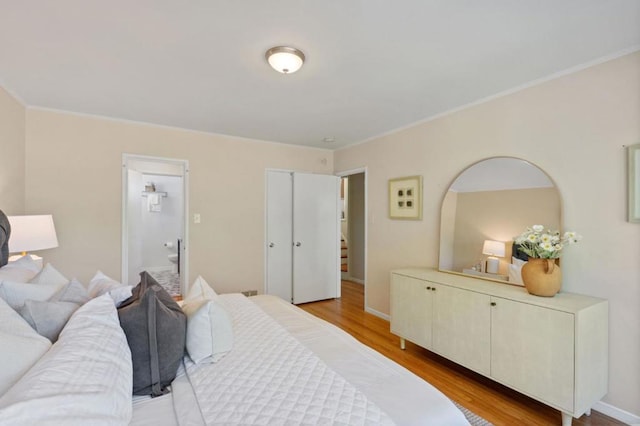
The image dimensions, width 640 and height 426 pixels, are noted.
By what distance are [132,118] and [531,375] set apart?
4.32 meters

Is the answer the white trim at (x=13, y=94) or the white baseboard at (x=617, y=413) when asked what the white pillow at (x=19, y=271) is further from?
the white baseboard at (x=617, y=413)

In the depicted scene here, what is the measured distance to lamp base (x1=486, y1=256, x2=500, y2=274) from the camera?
258 cm

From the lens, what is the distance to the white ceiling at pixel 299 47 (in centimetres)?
161

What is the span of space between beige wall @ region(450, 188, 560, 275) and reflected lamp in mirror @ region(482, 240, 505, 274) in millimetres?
35

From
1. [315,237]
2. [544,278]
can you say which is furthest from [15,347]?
[315,237]

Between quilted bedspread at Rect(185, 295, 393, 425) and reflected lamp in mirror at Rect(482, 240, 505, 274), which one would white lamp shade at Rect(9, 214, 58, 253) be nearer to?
quilted bedspread at Rect(185, 295, 393, 425)

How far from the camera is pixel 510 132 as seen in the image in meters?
2.57

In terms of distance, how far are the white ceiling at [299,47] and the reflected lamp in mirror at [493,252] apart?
1.31 meters

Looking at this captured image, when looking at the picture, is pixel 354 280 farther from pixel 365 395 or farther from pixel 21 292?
pixel 21 292

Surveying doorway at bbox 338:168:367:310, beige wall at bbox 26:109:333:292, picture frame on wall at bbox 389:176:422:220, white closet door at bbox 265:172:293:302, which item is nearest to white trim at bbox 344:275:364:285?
doorway at bbox 338:168:367:310

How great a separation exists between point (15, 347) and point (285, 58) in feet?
6.32

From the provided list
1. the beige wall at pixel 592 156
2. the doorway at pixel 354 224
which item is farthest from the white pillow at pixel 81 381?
the doorway at pixel 354 224

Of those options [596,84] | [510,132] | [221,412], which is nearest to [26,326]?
[221,412]

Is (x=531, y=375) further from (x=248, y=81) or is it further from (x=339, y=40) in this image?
(x=248, y=81)
